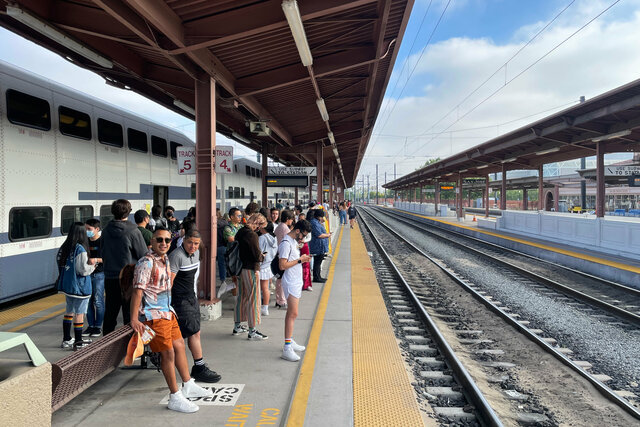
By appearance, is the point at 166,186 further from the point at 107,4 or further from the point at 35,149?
the point at 107,4

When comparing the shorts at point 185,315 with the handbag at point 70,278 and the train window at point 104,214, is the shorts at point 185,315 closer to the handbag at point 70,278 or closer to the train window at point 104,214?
the handbag at point 70,278

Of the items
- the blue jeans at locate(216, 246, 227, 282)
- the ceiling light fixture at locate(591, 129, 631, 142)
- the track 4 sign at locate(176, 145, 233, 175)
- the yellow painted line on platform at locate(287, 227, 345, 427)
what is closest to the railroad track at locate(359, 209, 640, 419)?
the yellow painted line on platform at locate(287, 227, 345, 427)

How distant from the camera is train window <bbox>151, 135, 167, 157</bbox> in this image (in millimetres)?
10570

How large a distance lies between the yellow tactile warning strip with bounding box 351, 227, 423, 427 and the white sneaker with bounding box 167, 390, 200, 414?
1.49 meters

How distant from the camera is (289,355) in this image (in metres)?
4.71

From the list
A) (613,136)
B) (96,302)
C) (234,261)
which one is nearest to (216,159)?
(234,261)

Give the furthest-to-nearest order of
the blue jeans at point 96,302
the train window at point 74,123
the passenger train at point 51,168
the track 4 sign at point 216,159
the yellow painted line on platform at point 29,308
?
the train window at point 74,123
the track 4 sign at point 216,159
the passenger train at point 51,168
the yellow painted line on platform at point 29,308
the blue jeans at point 96,302

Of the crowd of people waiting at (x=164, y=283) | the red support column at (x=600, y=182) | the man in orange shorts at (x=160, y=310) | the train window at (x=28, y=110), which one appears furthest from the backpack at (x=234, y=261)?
the red support column at (x=600, y=182)

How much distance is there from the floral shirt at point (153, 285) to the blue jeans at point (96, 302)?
7.72ft

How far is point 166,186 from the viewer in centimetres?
1120

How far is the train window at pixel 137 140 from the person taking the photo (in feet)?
31.3

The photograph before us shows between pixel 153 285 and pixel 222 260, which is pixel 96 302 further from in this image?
pixel 222 260

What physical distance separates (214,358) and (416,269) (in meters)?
9.25

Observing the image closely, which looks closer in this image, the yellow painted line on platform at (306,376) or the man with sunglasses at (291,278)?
the yellow painted line on platform at (306,376)
